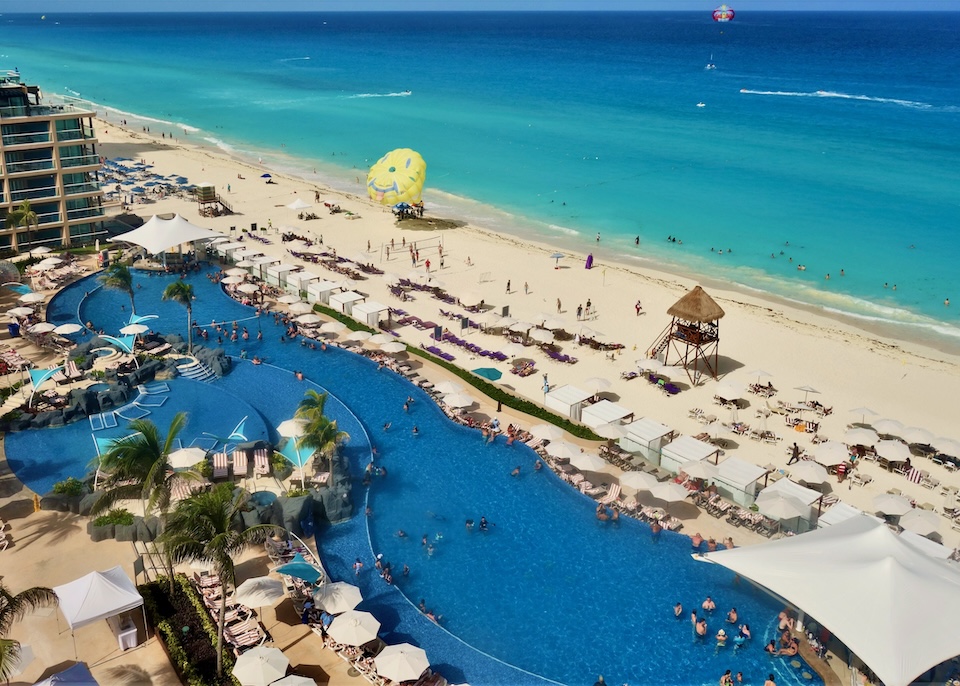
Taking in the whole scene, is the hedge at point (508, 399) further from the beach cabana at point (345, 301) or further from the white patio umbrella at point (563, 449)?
the white patio umbrella at point (563, 449)

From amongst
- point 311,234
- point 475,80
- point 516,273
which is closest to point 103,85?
point 475,80

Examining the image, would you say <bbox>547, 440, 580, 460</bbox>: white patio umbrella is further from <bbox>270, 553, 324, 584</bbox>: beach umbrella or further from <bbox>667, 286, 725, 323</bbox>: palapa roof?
<bbox>667, 286, 725, 323</bbox>: palapa roof

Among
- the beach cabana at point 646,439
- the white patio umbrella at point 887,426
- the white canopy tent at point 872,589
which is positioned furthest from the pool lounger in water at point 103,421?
the white patio umbrella at point 887,426

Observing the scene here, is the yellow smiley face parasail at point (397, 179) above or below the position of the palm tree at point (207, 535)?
above

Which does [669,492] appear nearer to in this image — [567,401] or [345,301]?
[567,401]

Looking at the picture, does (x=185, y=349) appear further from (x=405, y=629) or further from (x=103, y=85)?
(x=103, y=85)

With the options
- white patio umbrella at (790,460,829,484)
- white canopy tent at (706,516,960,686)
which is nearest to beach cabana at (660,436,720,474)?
white patio umbrella at (790,460,829,484)
